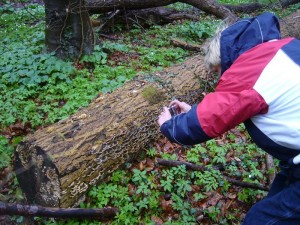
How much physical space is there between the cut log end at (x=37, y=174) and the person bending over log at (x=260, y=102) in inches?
51.8

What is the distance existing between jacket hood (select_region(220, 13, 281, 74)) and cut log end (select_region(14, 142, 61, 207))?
191cm

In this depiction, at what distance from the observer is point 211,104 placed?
7.07 feet

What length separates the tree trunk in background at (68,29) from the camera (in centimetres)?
547

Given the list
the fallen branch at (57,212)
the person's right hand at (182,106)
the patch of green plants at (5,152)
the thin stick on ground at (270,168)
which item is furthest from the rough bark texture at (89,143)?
the thin stick on ground at (270,168)

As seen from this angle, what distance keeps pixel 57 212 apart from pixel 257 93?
217cm

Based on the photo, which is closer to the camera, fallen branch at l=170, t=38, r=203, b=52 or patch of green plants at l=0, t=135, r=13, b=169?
patch of green plants at l=0, t=135, r=13, b=169

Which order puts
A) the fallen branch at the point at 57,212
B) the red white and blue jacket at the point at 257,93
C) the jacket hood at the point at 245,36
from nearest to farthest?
the red white and blue jacket at the point at 257,93, the jacket hood at the point at 245,36, the fallen branch at the point at 57,212

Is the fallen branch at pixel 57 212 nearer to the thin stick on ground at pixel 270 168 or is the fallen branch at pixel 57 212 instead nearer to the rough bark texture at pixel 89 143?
the rough bark texture at pixel 89 143

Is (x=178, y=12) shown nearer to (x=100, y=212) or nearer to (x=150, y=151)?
(x=150, y=151)

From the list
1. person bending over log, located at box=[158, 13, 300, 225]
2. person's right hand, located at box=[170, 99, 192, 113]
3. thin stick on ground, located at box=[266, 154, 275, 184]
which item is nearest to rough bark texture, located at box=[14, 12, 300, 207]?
person's right hand, located at box=[170, 99, 192, 113]

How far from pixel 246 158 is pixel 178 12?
21.1 ft

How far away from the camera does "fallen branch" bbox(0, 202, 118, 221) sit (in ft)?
9.42

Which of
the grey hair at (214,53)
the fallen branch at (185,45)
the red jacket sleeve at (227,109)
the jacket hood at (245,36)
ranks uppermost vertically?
the jacket hood at (245,36)

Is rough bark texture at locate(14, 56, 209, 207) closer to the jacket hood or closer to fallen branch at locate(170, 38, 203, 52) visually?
the jacket hood
